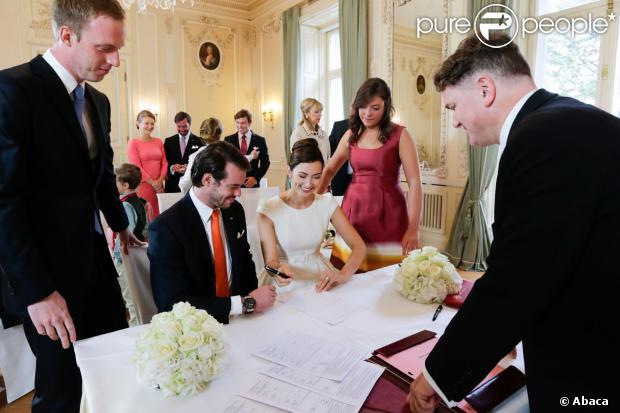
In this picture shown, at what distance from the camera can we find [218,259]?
1709 millimetres

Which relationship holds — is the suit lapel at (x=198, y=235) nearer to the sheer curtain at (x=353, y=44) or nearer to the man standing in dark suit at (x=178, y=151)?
the man standing in dark suit at (x=178, y=151)

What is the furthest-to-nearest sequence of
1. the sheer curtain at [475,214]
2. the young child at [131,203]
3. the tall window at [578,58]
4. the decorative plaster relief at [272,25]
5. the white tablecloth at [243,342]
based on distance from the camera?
the decorative plaster relief at [272,25] → the sheer curtain at [475,214] → the tall window at [578,58] → the young child at [131,203] → the white tablecloth at [243,342]

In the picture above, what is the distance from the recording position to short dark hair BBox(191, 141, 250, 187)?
1717mm

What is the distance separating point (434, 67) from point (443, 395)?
5086mm

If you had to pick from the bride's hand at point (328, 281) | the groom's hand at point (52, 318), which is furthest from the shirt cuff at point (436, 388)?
the groom's hand at point (52, 318)

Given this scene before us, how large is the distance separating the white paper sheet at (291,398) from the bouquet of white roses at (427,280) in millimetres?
683

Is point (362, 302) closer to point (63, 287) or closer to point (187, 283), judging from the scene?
point (187, 283)

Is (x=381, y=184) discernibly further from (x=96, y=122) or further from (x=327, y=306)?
(x=96, y=122)

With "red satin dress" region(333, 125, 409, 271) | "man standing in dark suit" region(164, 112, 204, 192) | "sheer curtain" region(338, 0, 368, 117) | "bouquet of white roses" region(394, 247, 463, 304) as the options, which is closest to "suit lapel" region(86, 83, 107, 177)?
"bouquet of white roses" region(394, 247, 463, 304)

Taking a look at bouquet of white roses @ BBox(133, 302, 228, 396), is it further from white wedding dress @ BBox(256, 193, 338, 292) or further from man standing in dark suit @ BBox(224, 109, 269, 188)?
man standing in dark suit @ BBox(224, 109, 269, 188)

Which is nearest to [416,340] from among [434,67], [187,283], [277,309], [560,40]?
[277,309]

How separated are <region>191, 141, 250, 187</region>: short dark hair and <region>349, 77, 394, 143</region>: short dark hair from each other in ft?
2.98

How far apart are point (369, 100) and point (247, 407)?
5.97ft

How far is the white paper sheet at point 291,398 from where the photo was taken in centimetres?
92
